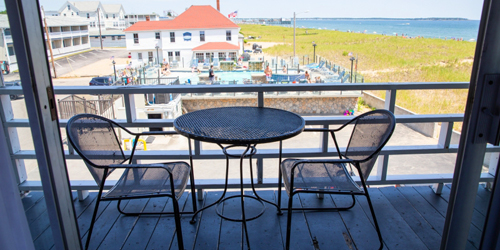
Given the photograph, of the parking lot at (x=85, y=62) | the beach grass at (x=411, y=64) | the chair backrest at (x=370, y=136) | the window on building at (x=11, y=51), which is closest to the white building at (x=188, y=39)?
the parking lot at (x=85, y=62)

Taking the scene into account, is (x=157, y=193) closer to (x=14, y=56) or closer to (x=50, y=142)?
(x=50, y=142)

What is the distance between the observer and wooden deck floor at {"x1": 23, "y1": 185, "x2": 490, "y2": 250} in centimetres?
162

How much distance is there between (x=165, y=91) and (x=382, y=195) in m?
1.57

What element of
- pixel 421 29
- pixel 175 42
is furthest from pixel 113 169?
pixel 421 29

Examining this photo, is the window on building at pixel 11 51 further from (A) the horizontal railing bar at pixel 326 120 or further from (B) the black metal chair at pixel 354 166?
(B) the black metal chair at pixel 354 166

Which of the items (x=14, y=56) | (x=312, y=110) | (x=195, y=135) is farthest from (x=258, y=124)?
(x=312, y=110)

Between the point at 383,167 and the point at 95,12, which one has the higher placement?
the point at 95,12

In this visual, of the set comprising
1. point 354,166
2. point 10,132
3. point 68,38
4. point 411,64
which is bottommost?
point 411,64

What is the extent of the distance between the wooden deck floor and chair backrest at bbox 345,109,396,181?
391 millimetres

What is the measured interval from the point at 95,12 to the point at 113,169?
22988 millimetres

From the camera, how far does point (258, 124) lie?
160 centimetres

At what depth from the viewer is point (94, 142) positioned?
1.53 metres

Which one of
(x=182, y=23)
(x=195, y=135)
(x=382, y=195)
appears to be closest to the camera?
(x=195, y=135)

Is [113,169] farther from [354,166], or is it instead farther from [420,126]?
[420,126]
